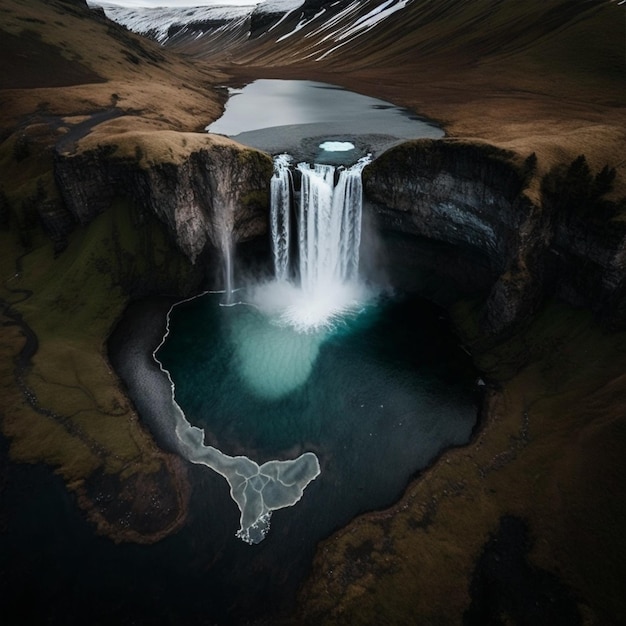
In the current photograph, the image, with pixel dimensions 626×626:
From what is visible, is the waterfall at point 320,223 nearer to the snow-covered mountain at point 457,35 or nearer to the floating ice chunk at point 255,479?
the floating ice chunk at point 255,479

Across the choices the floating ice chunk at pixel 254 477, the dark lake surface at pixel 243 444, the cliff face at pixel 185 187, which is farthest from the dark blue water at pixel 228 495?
the cliff face at pixel 185 187

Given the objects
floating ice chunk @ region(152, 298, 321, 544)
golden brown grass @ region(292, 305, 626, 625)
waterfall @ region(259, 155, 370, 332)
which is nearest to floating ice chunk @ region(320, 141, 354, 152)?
waterfall @ region(259, 155, 370, 332)

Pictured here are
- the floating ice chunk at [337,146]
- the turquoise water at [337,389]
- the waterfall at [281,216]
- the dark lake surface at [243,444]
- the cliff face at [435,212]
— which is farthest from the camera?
the floating ice chunk at [337,146]

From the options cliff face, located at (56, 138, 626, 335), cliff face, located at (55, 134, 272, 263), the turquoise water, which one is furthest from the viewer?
cliff face, located at (55, 134, 272, 263)

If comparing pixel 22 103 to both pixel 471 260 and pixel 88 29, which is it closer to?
pixel 88 29

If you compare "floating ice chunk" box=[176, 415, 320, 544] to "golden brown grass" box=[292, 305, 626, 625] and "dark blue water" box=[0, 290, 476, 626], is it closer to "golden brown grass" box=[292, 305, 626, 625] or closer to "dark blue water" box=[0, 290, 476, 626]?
"dark blue water" box=[0, 290, 476, 626]

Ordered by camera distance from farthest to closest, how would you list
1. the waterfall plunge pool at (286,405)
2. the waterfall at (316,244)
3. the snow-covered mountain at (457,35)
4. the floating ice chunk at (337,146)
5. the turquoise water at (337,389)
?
the snow-covered mountain at (457,35) < the floating ice chunk at (337,146) < the waterfall at (316,244) < the turquoise water at (337,389) < the waterfall plunge pool at (286,405)

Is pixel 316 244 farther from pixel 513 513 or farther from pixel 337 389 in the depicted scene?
pixel 513 513
